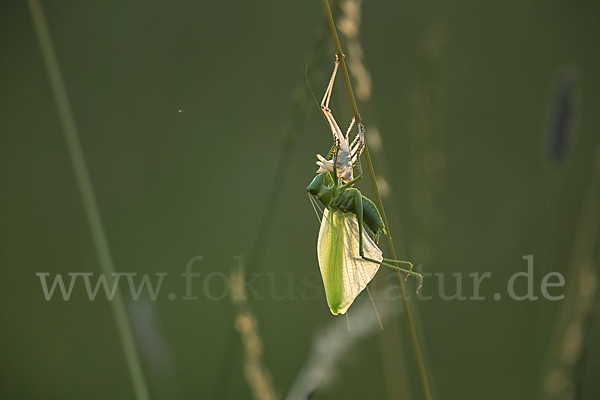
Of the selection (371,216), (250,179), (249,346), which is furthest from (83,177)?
(250,179)

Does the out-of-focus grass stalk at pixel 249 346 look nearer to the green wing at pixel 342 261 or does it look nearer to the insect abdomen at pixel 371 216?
the green wing at pixel 342 261

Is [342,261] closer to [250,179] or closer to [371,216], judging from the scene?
[371,216]

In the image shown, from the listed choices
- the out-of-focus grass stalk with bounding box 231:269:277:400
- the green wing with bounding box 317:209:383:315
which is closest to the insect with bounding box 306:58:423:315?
the green wing with bounding box 317:209:383:315

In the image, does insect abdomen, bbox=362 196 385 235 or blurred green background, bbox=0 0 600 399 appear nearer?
insect abdomen, bbox=362 196 385 235

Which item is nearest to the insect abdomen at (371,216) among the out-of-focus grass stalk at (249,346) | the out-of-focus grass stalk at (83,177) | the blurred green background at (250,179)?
the out-of-focus grass stalk at (249,346)

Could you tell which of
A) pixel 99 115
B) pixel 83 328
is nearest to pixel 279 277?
pixel 83 328

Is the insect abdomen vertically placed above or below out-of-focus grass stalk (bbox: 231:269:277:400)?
above

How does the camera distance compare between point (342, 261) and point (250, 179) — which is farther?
point (250, 179)

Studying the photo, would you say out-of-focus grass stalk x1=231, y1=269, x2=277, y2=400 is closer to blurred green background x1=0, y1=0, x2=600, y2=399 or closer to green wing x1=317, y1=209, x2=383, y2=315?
green wing x1=317, y1=209, x2=383, y2=315
